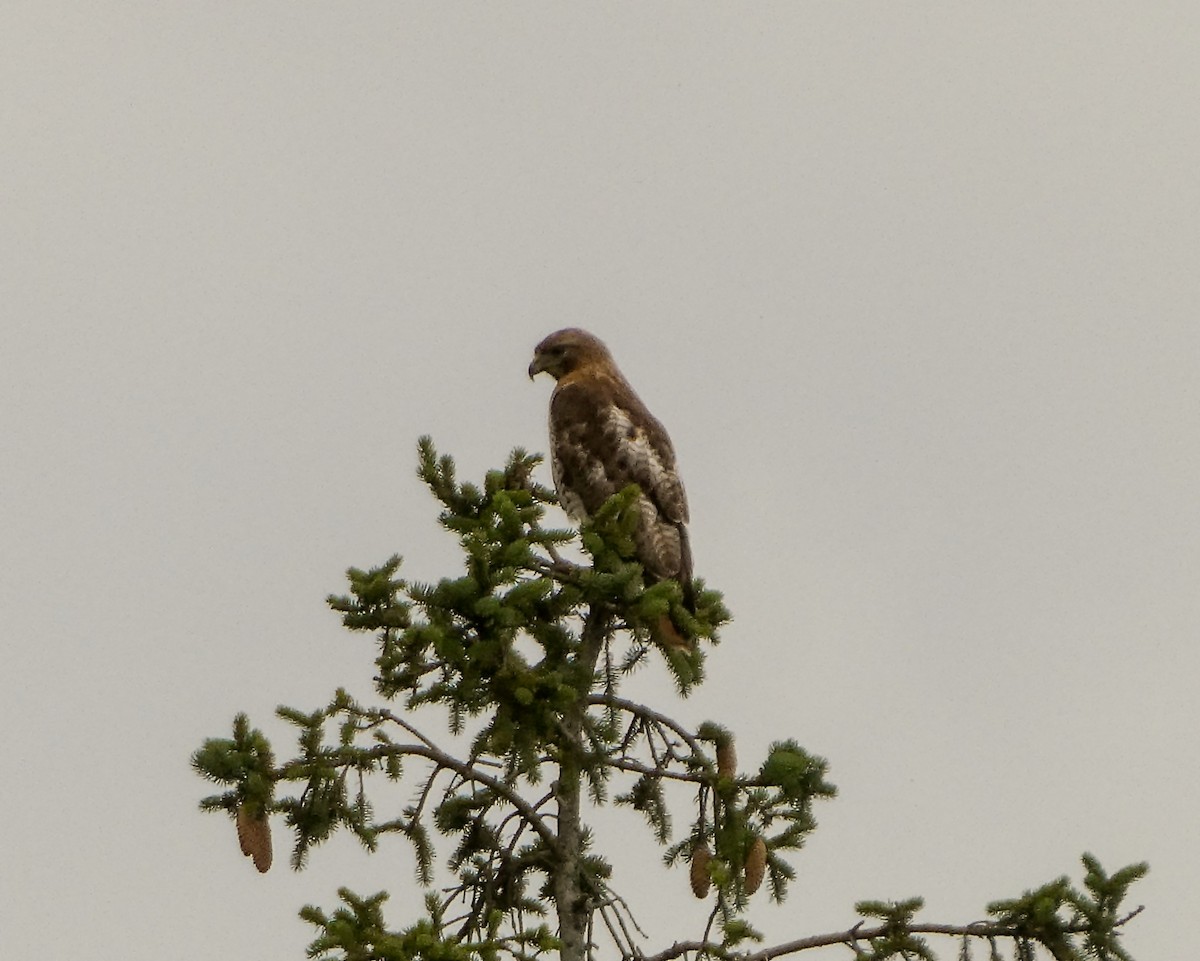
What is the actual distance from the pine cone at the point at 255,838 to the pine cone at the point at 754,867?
6.26ft

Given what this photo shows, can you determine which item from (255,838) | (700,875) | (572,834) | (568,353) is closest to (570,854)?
(572,834)

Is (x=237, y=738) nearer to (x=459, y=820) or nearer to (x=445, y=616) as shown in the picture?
(x=445, y=616)

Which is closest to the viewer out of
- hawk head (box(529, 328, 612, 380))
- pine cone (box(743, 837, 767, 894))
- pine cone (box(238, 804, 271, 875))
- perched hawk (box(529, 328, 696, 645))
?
pine cone (box(238, 804, 271, 875))

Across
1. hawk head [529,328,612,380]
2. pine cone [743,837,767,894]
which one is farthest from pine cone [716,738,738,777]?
hawk head [529,328,612,380]

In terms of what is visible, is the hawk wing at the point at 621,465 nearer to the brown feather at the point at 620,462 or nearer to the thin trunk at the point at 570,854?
the brown feather at the point at 620,462

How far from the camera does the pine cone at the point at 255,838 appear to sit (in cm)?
684

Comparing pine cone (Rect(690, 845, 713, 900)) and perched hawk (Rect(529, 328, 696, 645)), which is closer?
pine cone (Rect(690, 845, 713, 900))

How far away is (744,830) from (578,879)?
2.65 feet

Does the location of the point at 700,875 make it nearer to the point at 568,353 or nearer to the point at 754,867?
the point at 754,867

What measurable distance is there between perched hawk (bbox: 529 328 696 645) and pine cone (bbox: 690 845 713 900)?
192 centimetres

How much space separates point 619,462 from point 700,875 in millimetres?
3165

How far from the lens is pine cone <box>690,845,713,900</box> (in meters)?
7.48

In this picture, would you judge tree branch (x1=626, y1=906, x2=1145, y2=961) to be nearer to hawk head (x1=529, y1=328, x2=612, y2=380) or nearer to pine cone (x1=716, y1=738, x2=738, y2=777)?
pine cone (x1=716, y1=738, x2=738, y2=777)

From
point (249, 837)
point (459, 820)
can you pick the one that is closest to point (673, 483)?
point (459, 820)
